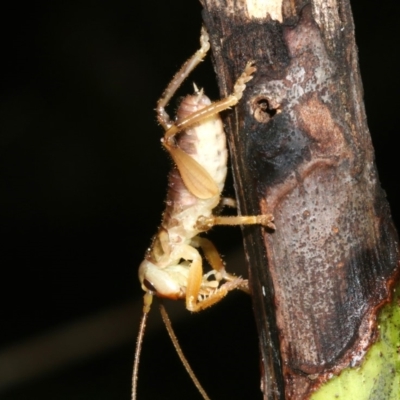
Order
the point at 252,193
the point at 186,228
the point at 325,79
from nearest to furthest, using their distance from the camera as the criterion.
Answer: the point at 325,79 → the point at 252,193 → the point at 186,228

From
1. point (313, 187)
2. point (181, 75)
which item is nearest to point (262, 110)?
point (313, 187)

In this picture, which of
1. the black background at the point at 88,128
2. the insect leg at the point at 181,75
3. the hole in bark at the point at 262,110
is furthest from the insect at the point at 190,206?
the black background at the point at 88,128

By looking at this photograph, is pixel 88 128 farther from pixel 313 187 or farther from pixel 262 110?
pixel 313 187

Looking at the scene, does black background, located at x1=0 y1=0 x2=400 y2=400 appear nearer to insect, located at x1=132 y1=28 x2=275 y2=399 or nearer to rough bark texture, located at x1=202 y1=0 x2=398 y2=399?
insect, located at x1=132 y1=28 x2=275 y2=399

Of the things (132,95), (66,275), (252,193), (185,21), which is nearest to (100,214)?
(66,275)

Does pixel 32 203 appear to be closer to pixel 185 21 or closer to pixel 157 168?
pixel 157 168

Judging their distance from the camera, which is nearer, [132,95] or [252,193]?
[252,193]

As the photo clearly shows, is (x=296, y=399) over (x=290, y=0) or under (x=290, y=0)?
under
